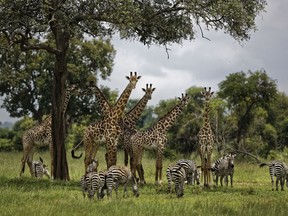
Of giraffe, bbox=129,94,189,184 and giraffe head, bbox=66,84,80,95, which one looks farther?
giraffe head, bbox=66,84,80,95

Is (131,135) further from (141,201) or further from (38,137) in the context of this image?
(141,201)

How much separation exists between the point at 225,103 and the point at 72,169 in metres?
18.2

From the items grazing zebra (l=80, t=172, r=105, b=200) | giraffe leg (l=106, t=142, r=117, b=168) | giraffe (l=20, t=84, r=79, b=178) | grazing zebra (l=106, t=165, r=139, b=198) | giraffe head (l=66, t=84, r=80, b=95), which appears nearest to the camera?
grazing zebra (l=80, t=172, r=105, b=200)

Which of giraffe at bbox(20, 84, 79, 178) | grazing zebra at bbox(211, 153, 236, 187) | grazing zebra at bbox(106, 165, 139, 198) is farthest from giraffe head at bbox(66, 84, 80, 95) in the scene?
grazing zebra at bbox(106, 165, 139, 198)

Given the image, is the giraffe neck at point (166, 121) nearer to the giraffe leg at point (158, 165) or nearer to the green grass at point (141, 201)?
the giraffe leg at point (158, 165)

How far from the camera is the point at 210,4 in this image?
19.6 metres

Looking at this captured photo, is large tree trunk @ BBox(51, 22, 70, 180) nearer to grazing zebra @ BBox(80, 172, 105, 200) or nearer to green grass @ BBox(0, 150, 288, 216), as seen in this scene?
green grass @ BBox(0, 150, 288, 216)

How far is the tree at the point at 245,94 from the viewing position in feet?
129

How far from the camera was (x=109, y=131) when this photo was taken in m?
18.8

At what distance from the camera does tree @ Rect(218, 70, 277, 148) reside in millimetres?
39250

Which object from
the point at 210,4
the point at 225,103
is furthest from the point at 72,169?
the point at 225,103

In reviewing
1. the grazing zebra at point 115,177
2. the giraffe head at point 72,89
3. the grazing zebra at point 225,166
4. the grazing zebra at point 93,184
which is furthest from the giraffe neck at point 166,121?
the grazing zebra at point 93,184

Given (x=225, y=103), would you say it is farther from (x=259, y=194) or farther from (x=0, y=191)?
(x=0, y=191)

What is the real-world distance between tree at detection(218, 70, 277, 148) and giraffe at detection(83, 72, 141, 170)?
19817 mm
